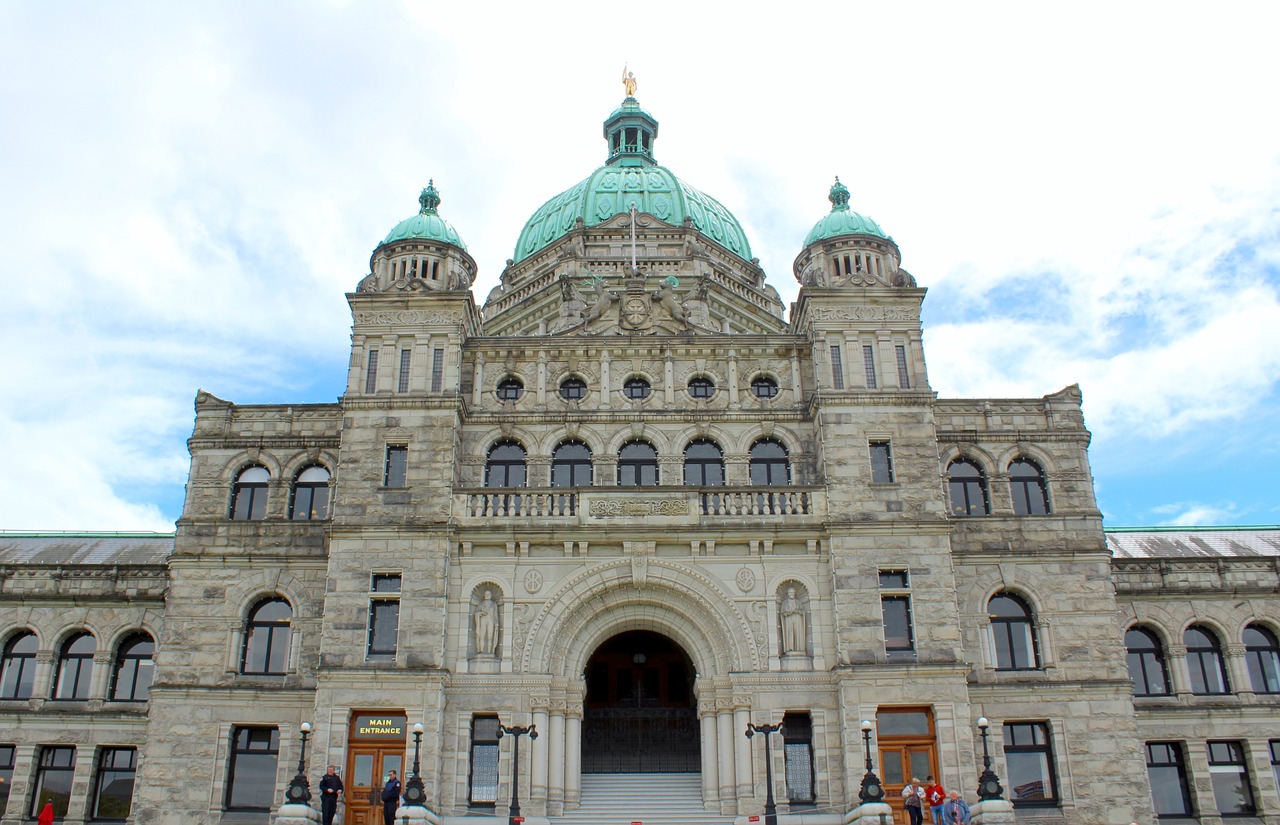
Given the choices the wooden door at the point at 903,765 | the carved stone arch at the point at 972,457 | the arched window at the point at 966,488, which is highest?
the carved stone arch at the point at 972,457

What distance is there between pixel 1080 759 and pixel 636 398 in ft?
55.0

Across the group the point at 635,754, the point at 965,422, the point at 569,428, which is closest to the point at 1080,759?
the point at 965,422

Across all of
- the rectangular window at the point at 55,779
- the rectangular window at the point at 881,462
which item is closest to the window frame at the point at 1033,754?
the rectangular window at the point at 881,462

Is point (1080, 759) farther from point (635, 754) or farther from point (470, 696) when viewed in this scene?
point (470, 696)

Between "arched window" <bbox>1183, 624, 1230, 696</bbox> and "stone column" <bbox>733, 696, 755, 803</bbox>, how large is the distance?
54.4ft

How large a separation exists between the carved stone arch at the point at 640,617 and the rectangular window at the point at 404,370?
790 centimetres

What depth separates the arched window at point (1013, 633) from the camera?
32562 millimetres

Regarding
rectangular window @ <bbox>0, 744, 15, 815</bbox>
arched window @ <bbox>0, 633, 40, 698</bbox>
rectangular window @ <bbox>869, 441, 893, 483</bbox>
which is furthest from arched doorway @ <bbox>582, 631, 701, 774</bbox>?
arched window @ <bbox>0, 633, 40, 698</bbox>

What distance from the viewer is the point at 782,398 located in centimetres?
3466

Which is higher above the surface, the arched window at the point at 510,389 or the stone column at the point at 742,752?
the arched window at the point at 510,389

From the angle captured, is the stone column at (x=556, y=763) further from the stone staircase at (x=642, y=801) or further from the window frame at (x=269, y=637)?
the window frame at (x=269, y=637)

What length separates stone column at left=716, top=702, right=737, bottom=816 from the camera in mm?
29594

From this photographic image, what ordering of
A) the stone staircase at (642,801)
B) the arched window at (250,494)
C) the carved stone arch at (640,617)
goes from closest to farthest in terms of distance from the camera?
the stone staircase at (642,801) < the carved stone arch at (640,617) < the arched window at (250,494)

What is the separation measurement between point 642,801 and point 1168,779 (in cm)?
1747
